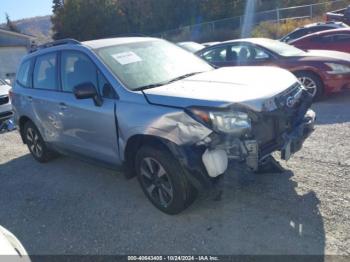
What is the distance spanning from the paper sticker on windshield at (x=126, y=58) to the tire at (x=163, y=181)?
3.67ft

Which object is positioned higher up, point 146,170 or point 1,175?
point 146,170

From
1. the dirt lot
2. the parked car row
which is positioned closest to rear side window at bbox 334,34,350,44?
A: the parked car row

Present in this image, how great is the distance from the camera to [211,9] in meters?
35.6

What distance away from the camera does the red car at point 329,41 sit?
32.4 feet

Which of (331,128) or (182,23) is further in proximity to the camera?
(182,23)

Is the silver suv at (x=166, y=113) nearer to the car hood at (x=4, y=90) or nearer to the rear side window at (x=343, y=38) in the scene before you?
the car hood at (x=4, y=90)

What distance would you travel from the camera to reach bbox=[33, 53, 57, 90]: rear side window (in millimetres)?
5050

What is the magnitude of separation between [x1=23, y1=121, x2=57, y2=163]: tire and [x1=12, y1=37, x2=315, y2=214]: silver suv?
2.09ft

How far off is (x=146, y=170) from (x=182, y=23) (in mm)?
37249

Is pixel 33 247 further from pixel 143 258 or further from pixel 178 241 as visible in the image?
pixel 178 241

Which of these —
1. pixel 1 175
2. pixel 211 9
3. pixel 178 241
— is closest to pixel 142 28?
pixel 211 9

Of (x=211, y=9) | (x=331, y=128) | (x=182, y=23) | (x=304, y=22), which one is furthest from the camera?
(x=182, y=23)

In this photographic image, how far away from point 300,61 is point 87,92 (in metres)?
4.87

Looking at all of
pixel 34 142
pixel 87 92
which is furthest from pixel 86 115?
pixel 34 142
